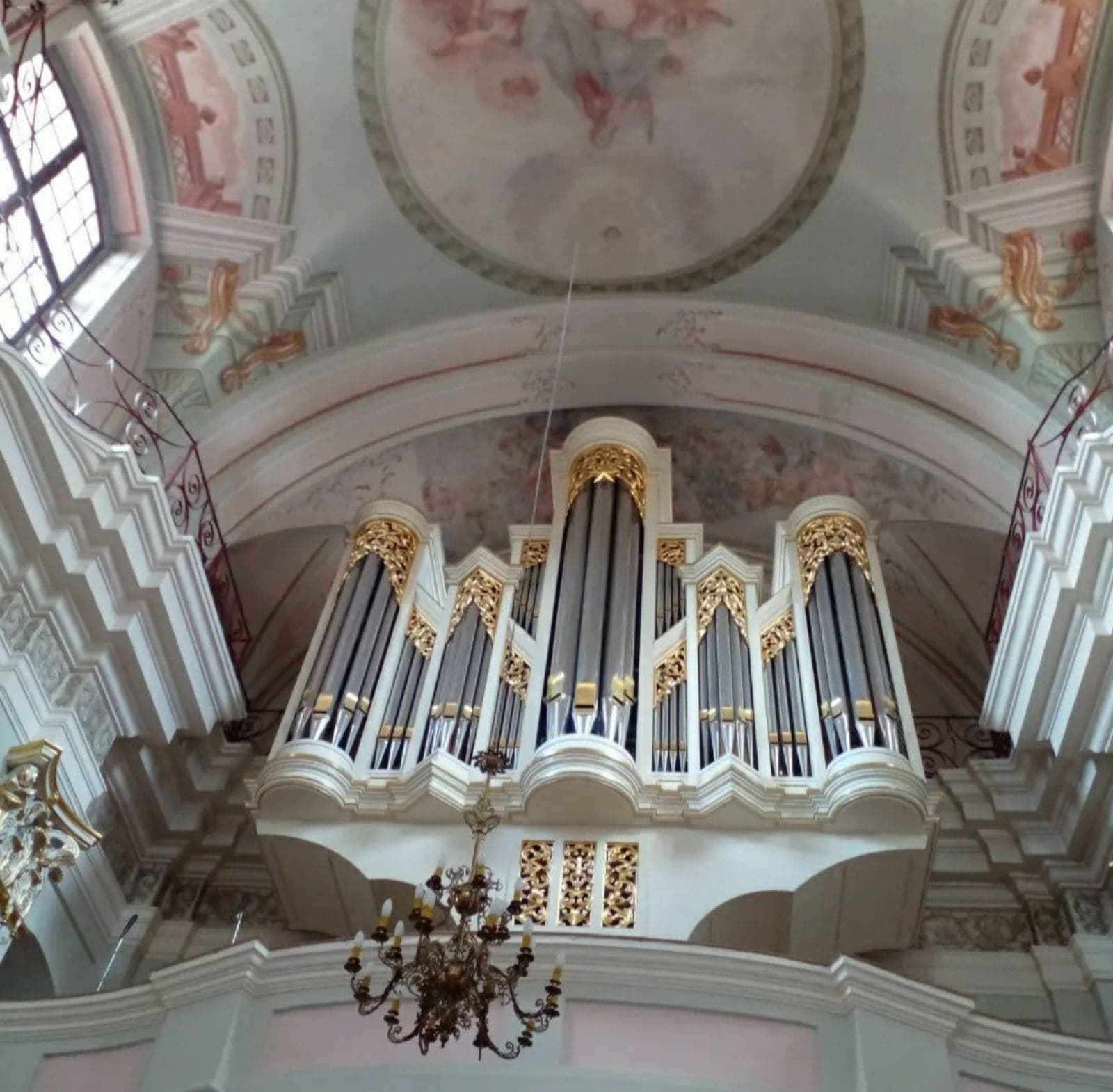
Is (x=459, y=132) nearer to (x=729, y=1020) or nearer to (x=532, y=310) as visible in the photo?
(x=532, y=310)

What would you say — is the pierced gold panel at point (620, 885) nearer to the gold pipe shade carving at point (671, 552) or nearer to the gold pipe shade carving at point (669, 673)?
the gold pipe shade carving at point (669, 673)

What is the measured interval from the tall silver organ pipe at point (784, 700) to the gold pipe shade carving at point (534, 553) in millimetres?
1784

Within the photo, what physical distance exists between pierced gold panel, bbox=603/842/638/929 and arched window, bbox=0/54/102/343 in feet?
16.0

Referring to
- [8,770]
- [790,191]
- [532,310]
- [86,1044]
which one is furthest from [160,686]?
[790,191]

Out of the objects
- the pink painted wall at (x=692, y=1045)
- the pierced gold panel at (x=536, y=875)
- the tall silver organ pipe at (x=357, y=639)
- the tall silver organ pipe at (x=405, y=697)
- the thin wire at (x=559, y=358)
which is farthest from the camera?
the thin wire at (x=559, y=358)

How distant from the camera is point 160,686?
7.93m

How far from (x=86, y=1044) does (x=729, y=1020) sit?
282 cm

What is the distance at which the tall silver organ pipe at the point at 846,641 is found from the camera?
7488mm

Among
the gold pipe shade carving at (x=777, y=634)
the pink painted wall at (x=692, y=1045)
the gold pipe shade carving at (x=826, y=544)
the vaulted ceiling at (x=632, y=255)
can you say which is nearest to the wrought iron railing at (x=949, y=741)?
the vaulted ceiling at (x=632, y=255)

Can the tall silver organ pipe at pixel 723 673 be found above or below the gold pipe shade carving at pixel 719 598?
below

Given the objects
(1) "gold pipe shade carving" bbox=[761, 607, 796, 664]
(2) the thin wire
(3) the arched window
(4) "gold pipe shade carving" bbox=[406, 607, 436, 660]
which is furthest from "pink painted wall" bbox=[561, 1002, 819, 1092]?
(2) the thin wire

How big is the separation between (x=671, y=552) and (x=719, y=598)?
809mm

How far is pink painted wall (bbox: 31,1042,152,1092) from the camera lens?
5.57 metres

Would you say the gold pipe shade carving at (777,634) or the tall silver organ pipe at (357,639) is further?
the gold pipe shade carving at (777,634)
